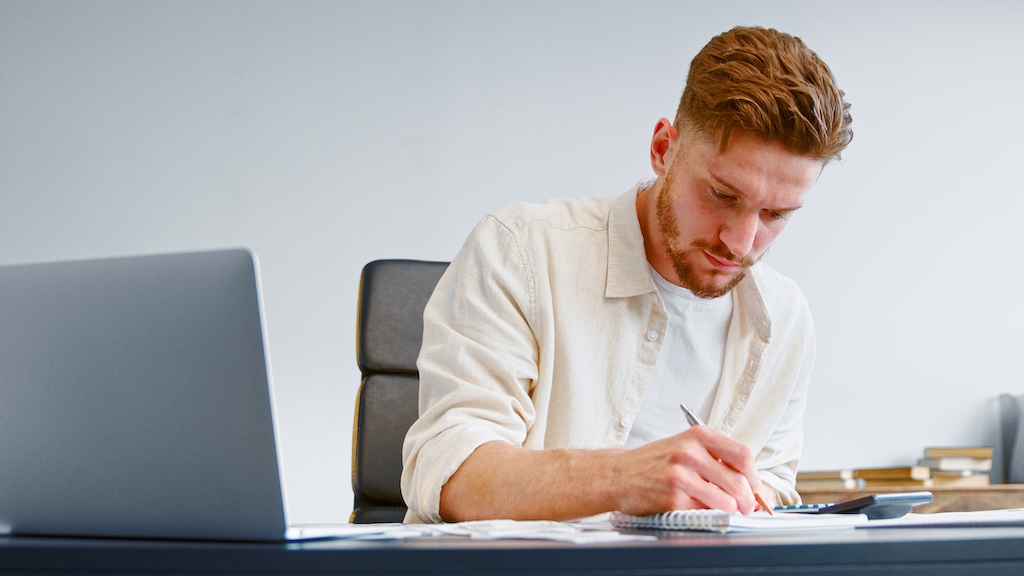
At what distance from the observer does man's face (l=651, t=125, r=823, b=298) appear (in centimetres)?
124

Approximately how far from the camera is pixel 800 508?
0.94m

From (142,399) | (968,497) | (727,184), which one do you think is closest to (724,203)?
(727,184)

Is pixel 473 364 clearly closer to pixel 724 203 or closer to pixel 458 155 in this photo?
pixel 724 203

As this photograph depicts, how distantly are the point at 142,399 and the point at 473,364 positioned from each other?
63cm

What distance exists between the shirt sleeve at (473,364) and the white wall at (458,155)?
1.52 m

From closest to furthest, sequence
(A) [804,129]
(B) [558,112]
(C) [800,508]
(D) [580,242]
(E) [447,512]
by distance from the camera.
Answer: (C) [800,508], (E) [447,512], (A) [804,129], (D) [580,242], (B) [558,112]

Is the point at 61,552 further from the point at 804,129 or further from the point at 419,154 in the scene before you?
the point at 419,154

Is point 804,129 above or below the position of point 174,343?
above

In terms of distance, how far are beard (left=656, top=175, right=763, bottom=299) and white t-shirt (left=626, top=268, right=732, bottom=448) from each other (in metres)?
0.04

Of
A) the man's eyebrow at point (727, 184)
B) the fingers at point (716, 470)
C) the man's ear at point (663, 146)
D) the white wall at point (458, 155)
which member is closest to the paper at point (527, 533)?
the fingers at point (716, 470)

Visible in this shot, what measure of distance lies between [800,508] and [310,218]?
6.85 ft

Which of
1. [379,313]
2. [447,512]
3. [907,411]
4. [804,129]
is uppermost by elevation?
[804,129]

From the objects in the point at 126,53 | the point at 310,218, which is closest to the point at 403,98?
the point at 310,218

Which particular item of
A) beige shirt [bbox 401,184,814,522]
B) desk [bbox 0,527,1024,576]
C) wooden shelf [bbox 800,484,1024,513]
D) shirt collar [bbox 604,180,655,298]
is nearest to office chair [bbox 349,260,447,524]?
beige shirt [bbox 401,184,814,522]
